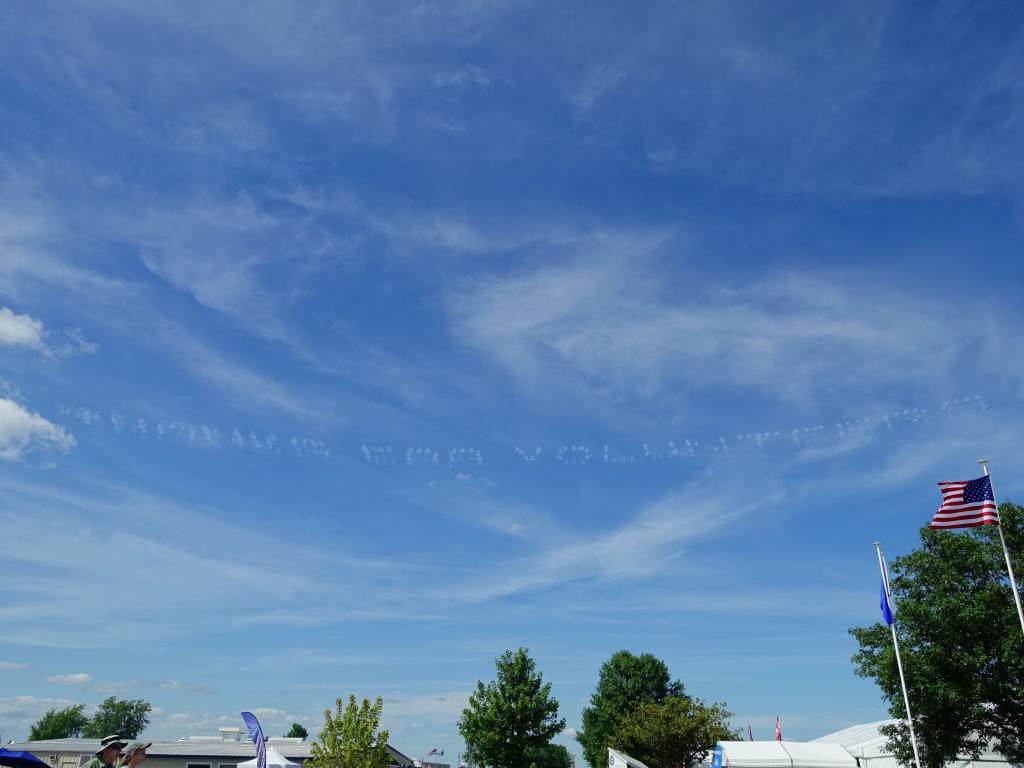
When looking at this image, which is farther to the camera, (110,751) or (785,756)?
(785,756)

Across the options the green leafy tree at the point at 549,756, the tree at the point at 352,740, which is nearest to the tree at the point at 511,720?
the green leafy tree at the point at 549,756

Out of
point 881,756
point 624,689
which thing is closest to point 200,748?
point 624,689

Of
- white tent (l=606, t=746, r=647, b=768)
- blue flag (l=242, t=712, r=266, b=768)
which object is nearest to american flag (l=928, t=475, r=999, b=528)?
white tent (l=606, t=746, r=647, b=768)

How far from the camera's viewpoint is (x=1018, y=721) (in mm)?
28672

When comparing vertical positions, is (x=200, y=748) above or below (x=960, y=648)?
below

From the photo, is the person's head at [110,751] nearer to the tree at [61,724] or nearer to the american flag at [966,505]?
the american flag at [966,505]

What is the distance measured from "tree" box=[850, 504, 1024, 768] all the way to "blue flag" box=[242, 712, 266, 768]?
26.6 metres

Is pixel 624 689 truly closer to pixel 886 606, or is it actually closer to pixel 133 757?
pixel 886 606

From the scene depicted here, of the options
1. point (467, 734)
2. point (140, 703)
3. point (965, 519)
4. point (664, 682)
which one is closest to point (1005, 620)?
point (965, 519)

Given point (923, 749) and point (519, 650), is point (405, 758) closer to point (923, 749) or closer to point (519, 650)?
point (519, 650)

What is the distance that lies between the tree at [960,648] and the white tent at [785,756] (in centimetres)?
562

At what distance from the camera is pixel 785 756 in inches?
1500

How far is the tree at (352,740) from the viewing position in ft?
108

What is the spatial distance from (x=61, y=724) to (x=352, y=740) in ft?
348
